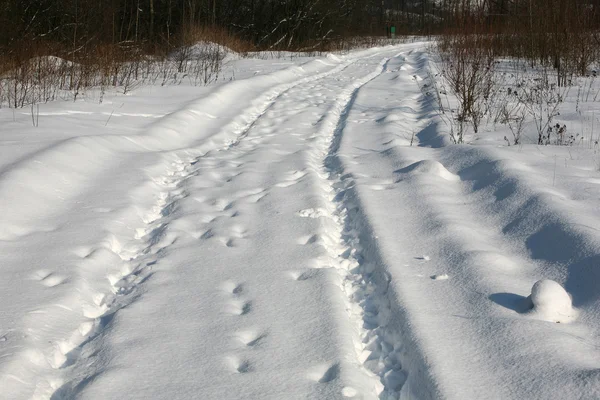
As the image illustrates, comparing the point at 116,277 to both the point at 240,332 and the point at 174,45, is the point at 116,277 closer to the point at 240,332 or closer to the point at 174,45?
the point at 240,332

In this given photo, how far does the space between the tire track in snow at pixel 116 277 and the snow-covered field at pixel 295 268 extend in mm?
12

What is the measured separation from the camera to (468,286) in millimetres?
2930

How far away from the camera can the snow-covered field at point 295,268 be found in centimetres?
227

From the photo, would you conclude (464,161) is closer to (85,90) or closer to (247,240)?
(247,240)

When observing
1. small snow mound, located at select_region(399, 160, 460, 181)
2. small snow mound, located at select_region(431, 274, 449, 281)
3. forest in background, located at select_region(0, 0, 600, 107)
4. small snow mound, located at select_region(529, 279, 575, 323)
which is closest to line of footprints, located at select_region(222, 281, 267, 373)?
small snow mound, located at select_region(431, 274, 449, 281)

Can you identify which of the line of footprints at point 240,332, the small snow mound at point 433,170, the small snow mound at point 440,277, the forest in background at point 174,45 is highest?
the forest in background at point 174,45

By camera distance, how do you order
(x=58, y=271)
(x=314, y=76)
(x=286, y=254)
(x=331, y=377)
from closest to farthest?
(x=331, y=377) → (x=58, y=271) → (x=286, y=254) → (x=314, y=76)

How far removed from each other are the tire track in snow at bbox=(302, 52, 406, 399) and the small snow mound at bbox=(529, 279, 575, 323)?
0.66 meters

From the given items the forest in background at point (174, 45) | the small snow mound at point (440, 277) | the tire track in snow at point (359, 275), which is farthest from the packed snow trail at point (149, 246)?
the forest in background at point (174, 45)

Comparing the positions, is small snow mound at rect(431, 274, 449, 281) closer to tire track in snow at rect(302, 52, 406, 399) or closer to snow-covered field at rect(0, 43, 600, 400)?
snow-covered field at rect(0, 43, 600, 400)

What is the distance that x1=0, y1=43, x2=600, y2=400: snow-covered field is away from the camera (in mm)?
2271

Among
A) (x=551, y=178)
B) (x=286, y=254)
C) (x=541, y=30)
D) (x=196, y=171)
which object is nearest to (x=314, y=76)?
(x=541, y=30)

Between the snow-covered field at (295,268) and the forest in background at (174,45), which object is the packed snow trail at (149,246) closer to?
the snow-covered field at (295,268)

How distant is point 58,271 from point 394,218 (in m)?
2.05
